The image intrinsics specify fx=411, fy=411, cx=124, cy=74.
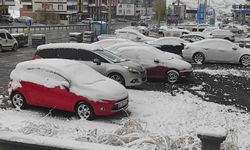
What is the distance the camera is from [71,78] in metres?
11.5

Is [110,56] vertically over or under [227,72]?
over

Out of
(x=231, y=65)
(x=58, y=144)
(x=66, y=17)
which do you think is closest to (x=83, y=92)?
(x=58, y=144)

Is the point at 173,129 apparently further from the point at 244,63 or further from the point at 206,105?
the point at 244,63

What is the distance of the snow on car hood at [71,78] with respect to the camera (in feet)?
36.8

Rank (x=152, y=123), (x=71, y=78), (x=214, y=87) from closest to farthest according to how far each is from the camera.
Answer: (x=152, y=123), (x=71, y=78), (x=214, y=87)

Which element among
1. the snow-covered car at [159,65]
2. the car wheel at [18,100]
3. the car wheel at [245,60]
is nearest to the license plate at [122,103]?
the car wheel at [18,100]

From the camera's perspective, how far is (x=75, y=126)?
10.5 meters

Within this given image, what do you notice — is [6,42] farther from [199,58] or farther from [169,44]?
[199,58]

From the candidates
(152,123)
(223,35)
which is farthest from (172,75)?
(223,35)

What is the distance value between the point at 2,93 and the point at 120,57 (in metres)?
4.78

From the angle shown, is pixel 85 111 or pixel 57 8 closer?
pixel 85 111

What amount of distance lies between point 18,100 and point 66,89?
1.71 meters

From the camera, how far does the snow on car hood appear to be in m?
11.2

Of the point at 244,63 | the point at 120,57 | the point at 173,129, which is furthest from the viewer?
the point at 244,63
